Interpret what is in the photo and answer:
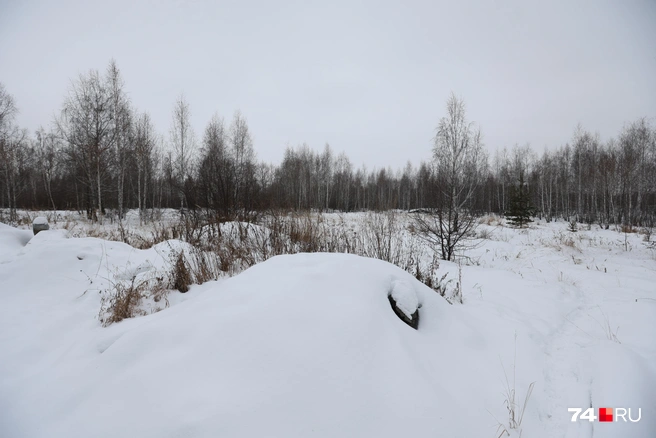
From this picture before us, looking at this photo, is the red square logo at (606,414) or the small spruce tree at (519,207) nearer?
the red square logo at (606,414)

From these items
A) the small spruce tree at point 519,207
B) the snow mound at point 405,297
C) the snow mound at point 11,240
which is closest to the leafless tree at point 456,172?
the snow mound at point 405,297

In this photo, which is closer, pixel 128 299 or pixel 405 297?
pixel 405 297

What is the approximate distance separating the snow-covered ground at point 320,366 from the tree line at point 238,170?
3.91 m

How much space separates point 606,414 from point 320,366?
83.4 inches

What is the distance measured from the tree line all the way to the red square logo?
4562 millimetres

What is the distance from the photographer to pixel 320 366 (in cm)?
155

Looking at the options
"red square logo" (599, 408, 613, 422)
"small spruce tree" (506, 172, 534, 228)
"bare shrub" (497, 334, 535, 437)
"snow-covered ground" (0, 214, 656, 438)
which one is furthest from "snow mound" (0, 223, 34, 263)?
"small spruce tree" (506, 172, 534, 228)

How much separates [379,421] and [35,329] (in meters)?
4.02

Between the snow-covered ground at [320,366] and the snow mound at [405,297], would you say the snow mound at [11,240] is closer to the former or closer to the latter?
the snow-covered ground at [320,366]

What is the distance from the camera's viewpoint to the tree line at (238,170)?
7438mm

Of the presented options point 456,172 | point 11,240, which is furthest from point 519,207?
point 11,240

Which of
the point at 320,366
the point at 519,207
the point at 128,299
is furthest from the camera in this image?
the point at 519,207

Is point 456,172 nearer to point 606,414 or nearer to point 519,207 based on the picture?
point 606,414

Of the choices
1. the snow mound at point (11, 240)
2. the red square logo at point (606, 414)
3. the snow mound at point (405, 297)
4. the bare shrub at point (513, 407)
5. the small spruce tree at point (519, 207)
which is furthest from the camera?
the small spruce tree at point (519, 207)
